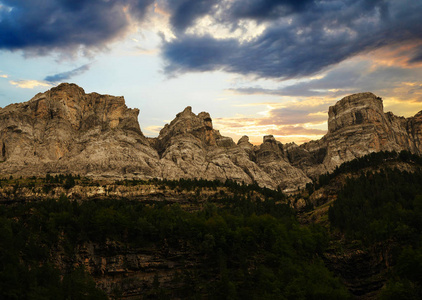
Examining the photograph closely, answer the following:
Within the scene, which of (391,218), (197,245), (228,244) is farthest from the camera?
(197,245)

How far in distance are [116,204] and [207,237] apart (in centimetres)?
5309

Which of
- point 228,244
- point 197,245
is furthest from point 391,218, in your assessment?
point 197,245

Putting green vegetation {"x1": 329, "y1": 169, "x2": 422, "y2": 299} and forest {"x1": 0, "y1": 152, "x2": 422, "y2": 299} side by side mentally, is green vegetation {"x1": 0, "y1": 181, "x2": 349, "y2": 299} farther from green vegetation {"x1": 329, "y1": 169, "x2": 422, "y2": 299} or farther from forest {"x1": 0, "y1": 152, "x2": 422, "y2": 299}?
green vegetation {"x1": 329, "y1": 169, "x2": 422, "y2": 299}

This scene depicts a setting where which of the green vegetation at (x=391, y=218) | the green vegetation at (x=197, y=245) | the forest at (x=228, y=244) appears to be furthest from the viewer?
the green vegetation at (x=197, y=245)

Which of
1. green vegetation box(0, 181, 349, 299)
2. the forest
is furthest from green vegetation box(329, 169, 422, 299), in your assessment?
green vegetation box(0, 181, 349, 299)

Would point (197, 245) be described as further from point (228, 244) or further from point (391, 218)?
point (391, 218)

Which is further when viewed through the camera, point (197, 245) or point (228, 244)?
point (197, 245)

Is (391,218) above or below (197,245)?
above

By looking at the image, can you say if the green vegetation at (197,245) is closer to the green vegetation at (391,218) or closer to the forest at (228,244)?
the forest at (228,244)

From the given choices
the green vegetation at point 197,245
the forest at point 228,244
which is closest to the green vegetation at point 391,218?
the forest at point 228,244

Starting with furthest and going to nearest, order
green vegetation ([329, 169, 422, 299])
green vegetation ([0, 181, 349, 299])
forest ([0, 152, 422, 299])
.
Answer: green vegetation ([0, 181, 349, 299]) → green vegetation ([329, 169, 422, 299]) → forest ([0, 152, 422, 299])

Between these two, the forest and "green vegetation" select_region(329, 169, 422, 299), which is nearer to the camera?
the forest

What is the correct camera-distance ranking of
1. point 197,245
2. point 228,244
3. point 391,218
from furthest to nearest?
1. point 197,245
2. point 391,218
3. point 228,244

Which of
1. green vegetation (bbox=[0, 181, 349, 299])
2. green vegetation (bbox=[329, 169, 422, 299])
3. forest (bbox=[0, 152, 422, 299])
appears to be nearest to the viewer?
forest (bbox=[0, 152, 422, 299])
